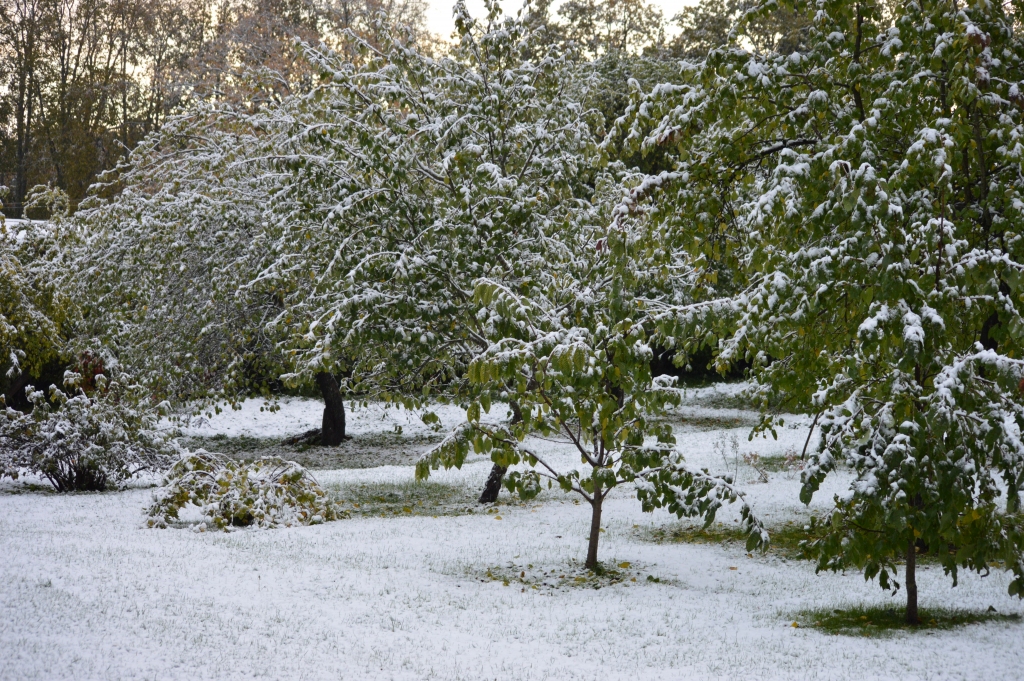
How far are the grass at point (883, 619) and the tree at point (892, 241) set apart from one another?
0.57 feet

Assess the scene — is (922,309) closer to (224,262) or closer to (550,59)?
(550,59)

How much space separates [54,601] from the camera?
188 inches

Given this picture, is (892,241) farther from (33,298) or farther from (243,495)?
(33,298)

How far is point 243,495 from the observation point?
8.64 metres

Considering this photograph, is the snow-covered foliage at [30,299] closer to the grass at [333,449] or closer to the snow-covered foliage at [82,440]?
the snow-covered foliage at [82,440]

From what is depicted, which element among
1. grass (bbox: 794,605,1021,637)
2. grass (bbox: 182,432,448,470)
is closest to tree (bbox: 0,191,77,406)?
grass (bbox: 182,432,448,470)

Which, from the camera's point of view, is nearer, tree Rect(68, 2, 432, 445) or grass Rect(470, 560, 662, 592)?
grass Rect(470, 560, 662, 592)

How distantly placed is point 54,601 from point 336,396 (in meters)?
11.9

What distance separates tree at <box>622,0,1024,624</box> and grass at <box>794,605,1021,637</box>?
0.57ft

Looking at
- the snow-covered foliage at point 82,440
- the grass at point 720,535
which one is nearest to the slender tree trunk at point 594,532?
the grass at point 720,535

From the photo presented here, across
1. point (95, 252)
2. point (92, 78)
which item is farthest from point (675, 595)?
point (92, 78)

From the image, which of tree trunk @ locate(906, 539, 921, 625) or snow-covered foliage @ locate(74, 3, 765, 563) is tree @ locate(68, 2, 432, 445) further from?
tree trunk @ locate(906, 539, 921, 625)

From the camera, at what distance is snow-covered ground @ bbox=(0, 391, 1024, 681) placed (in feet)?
14.2

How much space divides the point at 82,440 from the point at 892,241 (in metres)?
10.0
